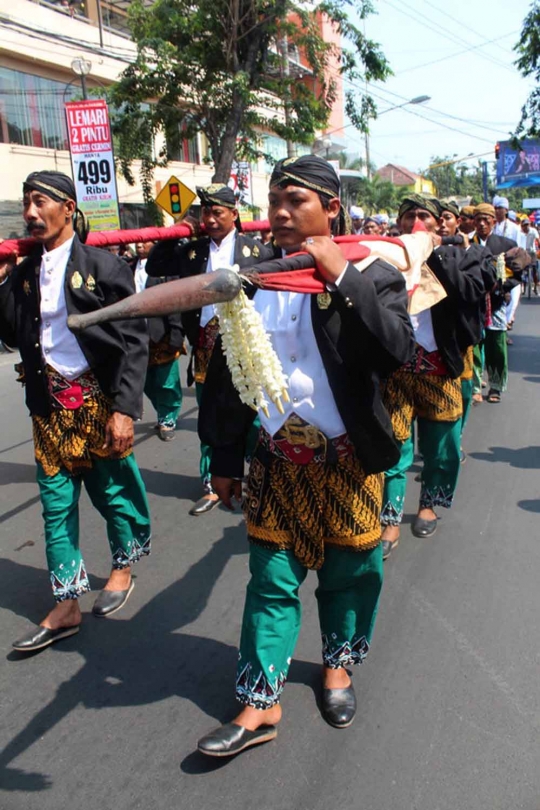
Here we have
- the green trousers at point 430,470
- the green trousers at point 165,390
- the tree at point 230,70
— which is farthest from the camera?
the tree at point 230,70

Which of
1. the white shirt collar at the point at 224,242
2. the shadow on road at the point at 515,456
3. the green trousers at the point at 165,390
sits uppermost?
the white shirt collar at the point at 224,242

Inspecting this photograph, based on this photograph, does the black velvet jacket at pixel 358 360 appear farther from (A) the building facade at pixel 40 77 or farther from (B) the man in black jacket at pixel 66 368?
(A) the building facade at pixel 40 77

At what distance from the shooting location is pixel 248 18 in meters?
13.5

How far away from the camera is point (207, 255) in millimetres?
4789

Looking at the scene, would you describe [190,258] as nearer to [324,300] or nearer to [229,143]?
[324,300]

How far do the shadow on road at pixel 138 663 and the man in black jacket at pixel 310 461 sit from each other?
0.38 meters

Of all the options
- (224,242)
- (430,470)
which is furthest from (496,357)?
(224,242)

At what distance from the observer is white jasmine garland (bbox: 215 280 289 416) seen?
213 cm

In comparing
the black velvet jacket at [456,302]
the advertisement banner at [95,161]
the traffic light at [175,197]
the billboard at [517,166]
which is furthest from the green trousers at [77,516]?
the billboard at [517,166]

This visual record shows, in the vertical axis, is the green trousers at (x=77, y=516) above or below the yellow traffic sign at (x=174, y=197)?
below

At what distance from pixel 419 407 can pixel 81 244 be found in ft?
7.17

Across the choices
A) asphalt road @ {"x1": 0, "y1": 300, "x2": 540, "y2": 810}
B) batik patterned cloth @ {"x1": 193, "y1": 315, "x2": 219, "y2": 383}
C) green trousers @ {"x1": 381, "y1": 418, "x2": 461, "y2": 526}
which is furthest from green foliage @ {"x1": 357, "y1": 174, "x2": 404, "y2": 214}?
asphalt road @ {"x1": 0, "y1": 300, "x2": 540, "y2": 810}

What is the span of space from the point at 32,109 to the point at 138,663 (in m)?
19.0

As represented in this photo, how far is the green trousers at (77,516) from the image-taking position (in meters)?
3.33
